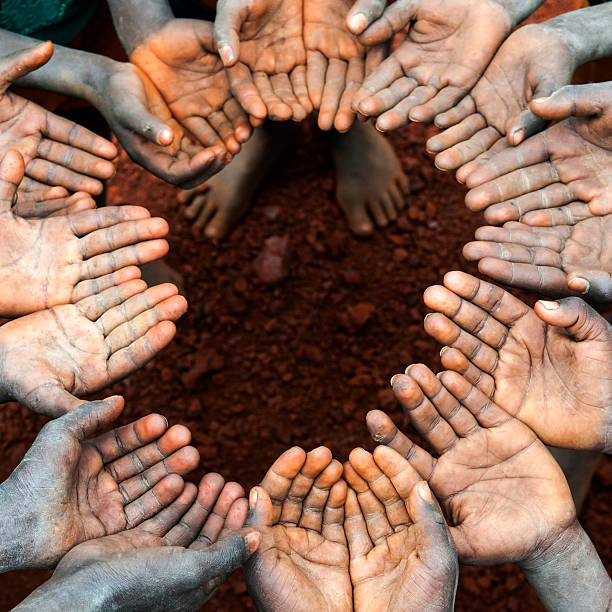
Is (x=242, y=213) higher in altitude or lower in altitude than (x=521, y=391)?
lower

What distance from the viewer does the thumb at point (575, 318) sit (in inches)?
64.2

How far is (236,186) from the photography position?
117 inches

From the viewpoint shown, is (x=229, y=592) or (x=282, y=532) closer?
(x=282, y=532)

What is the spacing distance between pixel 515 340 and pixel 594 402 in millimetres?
249

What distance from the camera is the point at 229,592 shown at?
2586 mm

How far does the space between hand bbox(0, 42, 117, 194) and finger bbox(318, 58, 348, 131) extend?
66cm

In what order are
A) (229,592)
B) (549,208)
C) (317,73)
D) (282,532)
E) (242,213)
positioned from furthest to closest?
(242,213) → (229,592) → (317,73) → (549,208) → (282,532)

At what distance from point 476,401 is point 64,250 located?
1.21 m

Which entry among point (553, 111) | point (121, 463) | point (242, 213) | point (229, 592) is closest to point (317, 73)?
point (553, 111)

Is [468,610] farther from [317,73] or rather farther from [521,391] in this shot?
[317,73]

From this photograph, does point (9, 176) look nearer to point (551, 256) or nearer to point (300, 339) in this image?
point (300, 339)

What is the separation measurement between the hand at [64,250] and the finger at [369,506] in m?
0.82

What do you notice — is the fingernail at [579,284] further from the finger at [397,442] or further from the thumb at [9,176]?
the thumb at [9,176]

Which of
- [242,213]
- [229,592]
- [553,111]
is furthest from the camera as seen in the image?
[242,213]
